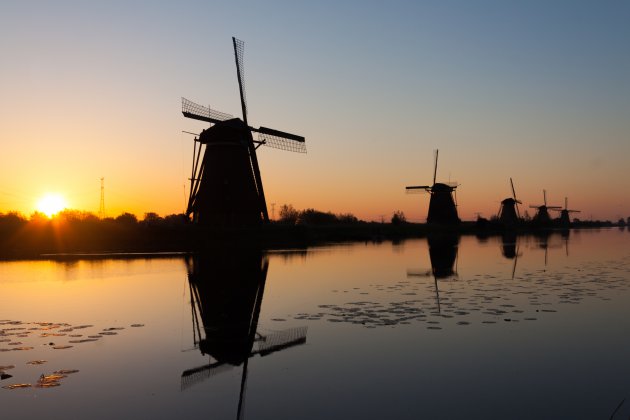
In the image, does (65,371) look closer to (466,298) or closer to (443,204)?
(466,298)

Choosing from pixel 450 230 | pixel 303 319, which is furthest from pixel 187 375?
pixel 450 230

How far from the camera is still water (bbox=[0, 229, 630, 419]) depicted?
7.32m

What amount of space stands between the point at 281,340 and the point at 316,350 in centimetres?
107

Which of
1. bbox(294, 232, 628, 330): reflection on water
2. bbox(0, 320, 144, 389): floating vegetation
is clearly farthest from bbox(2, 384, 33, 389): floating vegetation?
bbox(294, 232, 628, 330): reflection on water

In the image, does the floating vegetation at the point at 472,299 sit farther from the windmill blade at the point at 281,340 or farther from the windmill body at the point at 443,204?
the windmill body at the point at 443,204

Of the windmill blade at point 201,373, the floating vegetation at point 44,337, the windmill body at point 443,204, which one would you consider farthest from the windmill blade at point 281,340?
the windmill body at point 443,204

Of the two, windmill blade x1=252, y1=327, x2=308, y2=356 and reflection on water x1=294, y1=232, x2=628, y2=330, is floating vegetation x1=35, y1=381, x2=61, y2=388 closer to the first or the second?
windmill blade x1=252, y1=327, x2=308, y2=356

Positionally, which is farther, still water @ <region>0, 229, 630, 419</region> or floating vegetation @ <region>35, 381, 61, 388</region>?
floating vegetation @ <region>35, 381, 61, 388</region>

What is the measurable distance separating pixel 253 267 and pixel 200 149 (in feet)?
63.8

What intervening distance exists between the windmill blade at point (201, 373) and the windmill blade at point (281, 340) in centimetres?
97

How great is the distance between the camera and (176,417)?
693 centimetres

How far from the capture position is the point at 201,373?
29.3 feet

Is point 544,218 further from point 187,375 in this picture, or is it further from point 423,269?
point 187,375

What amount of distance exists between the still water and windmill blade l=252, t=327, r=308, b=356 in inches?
1.7
